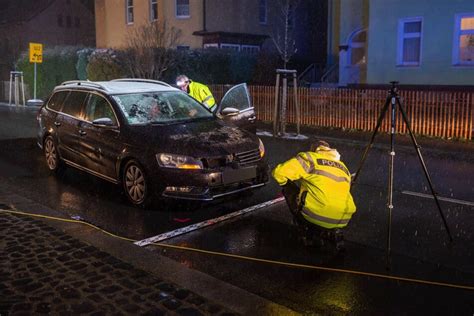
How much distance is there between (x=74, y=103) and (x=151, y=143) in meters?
2.50

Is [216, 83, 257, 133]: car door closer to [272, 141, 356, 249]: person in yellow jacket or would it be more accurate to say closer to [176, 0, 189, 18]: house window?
[272, 141, 356, 249]: person in yellow jacket

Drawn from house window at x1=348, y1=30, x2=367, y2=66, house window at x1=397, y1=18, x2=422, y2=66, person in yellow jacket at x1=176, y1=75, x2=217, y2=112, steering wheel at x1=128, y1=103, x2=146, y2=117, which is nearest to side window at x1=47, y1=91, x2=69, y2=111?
steering wheel at x1=128, y1=103, x2=146, y2=117

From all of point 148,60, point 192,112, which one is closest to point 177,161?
point 192,112

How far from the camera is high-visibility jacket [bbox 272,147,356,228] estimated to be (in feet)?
17.3

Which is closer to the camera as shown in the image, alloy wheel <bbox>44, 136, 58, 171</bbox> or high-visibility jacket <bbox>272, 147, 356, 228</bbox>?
high-visibility jacket <bbox>272, 147, 356, 228</bbox>

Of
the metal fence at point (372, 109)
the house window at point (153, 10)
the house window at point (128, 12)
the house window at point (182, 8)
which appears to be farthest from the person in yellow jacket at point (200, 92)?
the house window at point (128, 12)

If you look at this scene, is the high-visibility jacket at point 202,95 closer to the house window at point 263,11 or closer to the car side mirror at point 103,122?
the car side mirror at point 103,122

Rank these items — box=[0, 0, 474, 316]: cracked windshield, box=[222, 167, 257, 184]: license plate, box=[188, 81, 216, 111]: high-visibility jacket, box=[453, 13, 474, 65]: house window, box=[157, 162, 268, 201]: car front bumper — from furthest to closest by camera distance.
Answer: box=[453, 13, 474, 65]: house window < box=[188, 81, 216, 111]: high-visibility jacket < box=[222, 167, 257, 184]: license plate < box=[157, 162, 268, 201]: car front bumper < box=[0, 0, 474, 316]: cracked windshield

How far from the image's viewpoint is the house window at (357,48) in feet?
77.2

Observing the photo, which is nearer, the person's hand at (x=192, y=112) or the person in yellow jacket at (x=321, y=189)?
the person in yellow jacket at (x=321, y=189)

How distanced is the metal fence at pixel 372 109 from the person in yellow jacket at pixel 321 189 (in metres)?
8.74

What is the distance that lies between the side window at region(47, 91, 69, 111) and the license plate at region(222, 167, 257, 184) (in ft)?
12.8

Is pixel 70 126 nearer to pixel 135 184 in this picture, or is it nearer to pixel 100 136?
pixel 100 136

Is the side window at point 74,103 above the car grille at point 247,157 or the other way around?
above
